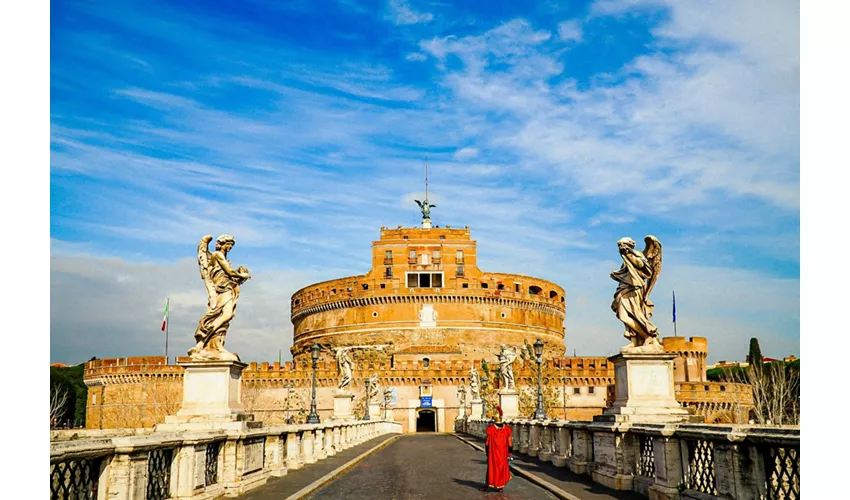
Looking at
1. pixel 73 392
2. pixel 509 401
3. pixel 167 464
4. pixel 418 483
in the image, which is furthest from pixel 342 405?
pixel 73 392

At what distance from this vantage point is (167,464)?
856 centimetres

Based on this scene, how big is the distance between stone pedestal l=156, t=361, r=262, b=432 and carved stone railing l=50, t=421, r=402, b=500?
40 cm

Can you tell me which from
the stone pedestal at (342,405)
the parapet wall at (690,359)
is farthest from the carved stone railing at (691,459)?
the parapet wall at (690,359)

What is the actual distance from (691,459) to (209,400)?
23.2ft

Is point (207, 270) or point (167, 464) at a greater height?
point (207, 270)

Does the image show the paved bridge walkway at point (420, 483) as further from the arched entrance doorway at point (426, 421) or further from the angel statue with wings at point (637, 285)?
the arched entrance doorway at point (426, 421)

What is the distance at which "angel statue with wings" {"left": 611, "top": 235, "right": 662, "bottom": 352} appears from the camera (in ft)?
39.1

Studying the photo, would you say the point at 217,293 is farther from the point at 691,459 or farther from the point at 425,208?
the point at 425,208

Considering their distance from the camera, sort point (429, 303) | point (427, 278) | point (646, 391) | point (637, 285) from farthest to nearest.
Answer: point (427, 278) → point (429, 303) → point (637, 285) → point (646, 391)

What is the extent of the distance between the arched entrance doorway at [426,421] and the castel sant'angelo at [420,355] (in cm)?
22

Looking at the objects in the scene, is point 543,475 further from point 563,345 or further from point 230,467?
point 563,345

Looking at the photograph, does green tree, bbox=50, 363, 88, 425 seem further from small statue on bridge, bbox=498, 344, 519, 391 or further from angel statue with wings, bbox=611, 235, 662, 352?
angel statue with wings, bbox=611, 235, 662, 352
